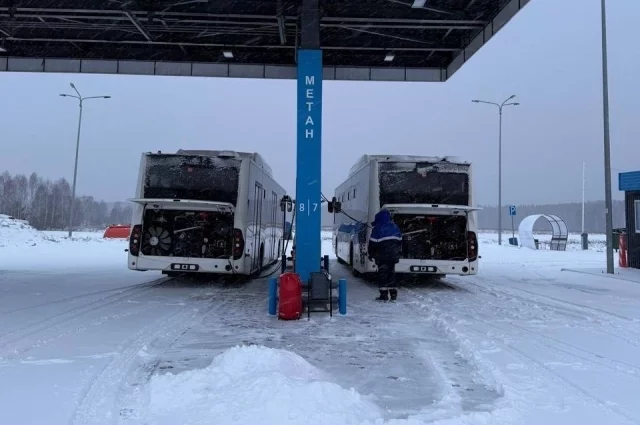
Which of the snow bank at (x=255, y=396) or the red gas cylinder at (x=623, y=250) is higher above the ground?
the red gas cylinder at (x=623, y=250)

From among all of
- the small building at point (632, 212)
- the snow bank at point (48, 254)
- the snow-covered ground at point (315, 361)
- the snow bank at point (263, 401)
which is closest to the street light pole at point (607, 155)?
the small building at point (632, 212)

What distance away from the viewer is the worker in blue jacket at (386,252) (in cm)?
1054

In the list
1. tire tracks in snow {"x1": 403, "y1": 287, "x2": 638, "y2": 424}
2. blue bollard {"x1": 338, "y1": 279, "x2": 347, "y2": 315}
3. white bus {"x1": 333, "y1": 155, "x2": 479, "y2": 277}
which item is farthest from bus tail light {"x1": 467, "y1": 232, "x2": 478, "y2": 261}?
tire tracks in snow {"x1": 403, "y1": 287, "x2": 638, "y2": 424}

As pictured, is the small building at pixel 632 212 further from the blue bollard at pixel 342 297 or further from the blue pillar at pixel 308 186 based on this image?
the blue bollard at pixel 342 297

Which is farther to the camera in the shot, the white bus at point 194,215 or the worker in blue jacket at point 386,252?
the white bus at point 194,215

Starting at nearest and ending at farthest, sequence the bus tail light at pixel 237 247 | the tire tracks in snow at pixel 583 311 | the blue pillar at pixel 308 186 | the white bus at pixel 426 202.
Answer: the tire tracks in snow at pixel 583 311 → the blue pillar at pixel 308 186 → the bus tail light at pixel 237 247 → the white bus at pixel 426 202

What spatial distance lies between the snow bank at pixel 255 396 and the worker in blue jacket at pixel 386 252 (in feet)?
18.5

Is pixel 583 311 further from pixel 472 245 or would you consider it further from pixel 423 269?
pixel 423 269

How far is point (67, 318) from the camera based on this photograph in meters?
8.00

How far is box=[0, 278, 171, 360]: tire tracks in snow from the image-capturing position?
19.6ft

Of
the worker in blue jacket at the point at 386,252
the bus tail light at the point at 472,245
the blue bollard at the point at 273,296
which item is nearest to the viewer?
the blue bollard at the point at 273,296

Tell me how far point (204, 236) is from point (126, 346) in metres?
6.45

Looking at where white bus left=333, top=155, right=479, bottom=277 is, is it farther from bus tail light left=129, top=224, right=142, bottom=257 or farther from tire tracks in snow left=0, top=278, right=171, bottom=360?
tire tracks in snow left=0, top=278, right=171, bottom=360

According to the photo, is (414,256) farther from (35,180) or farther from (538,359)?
(35,180)
